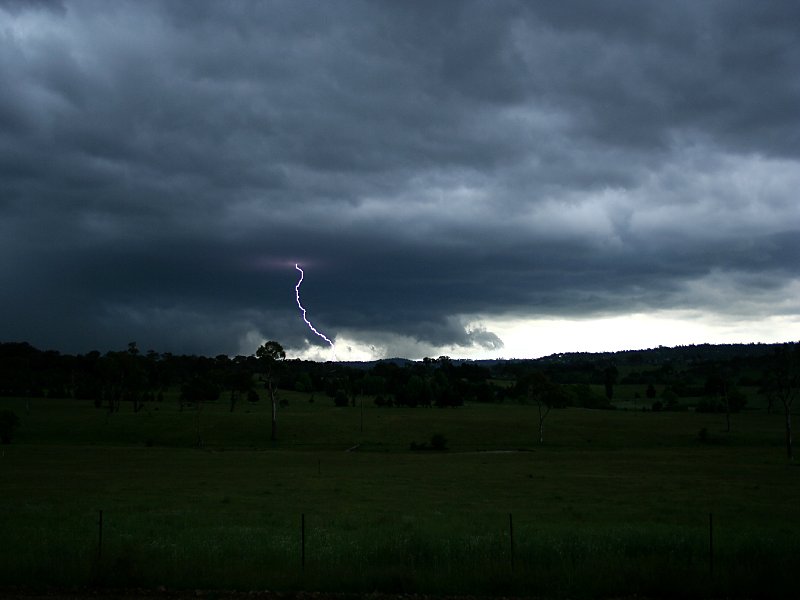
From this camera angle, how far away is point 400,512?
3578cm

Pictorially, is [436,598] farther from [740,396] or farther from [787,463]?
[740,396]

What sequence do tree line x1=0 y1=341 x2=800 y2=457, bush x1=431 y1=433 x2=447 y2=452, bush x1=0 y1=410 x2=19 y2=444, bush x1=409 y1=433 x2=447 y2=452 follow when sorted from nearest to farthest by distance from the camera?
bush x1=0 y1=410 x2=19 y2=444
bush x1=409 y1=433 x2=447 y2=452
bush x1=431 y1=433 x2=447 y2=452
tree line x1=0 y1=341 x2=800 y2=457

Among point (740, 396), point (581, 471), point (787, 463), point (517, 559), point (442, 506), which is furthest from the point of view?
point (740, 396)

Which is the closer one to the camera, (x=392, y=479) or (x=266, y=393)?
(x=392, y=479)

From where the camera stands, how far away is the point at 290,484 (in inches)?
1962

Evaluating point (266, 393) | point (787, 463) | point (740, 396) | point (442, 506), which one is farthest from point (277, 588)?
point (266, 393)

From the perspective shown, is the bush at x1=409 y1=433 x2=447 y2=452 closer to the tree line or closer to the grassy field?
the grassy field

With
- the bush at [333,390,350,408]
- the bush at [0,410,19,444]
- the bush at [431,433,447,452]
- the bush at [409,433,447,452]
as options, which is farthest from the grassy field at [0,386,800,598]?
the bush at [333,390,350,408]

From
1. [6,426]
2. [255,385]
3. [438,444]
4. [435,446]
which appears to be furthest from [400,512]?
[255,385]

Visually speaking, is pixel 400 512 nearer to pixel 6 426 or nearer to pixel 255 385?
pixel 6 426

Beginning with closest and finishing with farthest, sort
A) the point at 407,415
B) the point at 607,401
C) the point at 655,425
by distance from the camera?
the point at 655,425 < the point at 407,415 < the point at 607,401

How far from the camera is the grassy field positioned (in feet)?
56.4

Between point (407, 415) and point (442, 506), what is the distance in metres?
90.8

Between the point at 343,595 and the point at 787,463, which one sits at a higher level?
the point at 343,595
